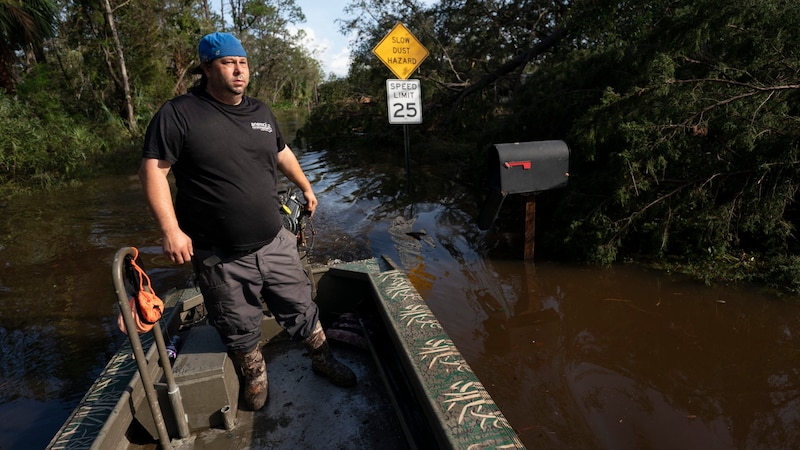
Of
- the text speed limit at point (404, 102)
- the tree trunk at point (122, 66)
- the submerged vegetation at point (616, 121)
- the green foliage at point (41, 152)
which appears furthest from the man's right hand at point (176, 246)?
the tree trunk at point (122, 66)

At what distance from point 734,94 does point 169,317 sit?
480 cm

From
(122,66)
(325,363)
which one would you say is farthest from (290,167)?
(122,66)

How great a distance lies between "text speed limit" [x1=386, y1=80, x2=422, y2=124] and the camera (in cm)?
757

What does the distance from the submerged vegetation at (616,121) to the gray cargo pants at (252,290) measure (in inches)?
120

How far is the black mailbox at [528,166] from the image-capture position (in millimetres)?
3852

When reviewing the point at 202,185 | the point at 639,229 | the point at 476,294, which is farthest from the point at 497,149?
the point at 202,185

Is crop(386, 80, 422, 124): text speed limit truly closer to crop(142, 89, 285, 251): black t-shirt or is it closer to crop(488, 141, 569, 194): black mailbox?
crop(488, 141, 569, 194): black mailbox

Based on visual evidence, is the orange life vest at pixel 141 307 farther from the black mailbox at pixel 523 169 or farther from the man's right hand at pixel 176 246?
the black mailbox at pixel 523 169

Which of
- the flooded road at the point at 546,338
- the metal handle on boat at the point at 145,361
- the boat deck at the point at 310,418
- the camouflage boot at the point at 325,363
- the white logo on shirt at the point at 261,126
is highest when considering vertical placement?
the white logo on shirt at the point at 261,126

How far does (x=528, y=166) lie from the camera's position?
12.8 feet

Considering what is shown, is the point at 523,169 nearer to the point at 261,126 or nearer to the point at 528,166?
the point at 528,166

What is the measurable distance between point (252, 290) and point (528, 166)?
2.61 m

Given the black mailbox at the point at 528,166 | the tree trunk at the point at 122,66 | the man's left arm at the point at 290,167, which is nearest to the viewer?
the man's left arm at the point at 290,167

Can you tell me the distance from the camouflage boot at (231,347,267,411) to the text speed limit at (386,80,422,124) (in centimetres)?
586
